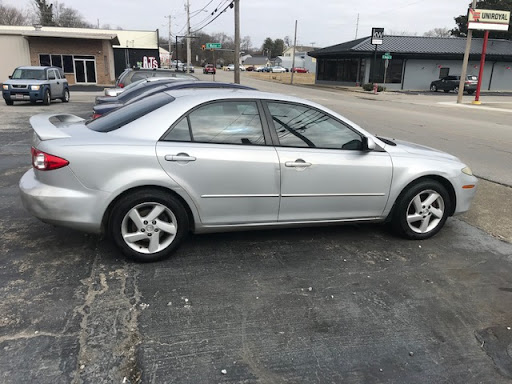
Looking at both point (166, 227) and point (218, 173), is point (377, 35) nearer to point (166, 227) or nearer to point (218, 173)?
point (218, 173)

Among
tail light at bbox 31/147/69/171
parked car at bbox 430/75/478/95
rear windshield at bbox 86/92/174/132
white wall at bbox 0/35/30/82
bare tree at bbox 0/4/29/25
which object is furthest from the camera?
bare tree at bbox 0/4/29/25

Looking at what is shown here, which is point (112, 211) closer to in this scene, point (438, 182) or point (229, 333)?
point (229, 333)

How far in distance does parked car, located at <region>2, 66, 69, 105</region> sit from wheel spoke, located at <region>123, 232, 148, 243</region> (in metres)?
17.2

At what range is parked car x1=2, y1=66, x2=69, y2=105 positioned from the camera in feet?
60.4

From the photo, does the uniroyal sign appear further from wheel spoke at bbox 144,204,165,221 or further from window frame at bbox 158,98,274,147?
wheel spoke at bbox 144,204,165,221

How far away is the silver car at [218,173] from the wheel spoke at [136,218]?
1cm

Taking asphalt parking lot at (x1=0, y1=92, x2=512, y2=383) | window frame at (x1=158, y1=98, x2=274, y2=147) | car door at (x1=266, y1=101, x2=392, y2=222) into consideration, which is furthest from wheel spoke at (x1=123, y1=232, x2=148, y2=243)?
car door at (x1=266, y1=101, x2=392, y2=222)

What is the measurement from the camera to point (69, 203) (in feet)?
12.1

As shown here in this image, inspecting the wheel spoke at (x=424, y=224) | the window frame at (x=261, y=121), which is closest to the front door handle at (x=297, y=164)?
the window frame at (x=261, y=121)

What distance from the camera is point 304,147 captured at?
422 cm

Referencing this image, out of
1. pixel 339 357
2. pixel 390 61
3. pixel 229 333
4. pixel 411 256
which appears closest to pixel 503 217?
pixel 411 256

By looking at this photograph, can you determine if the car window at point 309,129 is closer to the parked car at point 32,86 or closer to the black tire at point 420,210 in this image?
the black tire at point 420,210

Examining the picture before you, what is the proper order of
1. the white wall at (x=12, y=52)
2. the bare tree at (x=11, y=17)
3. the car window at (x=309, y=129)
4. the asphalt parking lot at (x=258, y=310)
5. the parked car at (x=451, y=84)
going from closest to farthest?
1. the asphalt parking lot at (x=258, y=310)
2. the car window at (x=309, y=129)
3. the white wall at (x=12, y=52)
4. the parked car at (x=451, y=84)
5. the bare tree at (x=11, y=17)

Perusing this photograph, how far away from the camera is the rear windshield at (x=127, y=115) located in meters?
4.06
